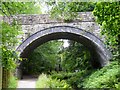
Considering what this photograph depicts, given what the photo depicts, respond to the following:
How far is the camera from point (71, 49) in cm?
2028

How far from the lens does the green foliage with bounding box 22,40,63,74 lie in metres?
23.9

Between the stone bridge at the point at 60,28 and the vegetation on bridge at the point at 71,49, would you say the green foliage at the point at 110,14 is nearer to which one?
the vegetation on bridge at the point at 71,49

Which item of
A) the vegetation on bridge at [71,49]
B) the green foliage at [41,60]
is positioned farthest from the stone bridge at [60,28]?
the green foliage at [41,60]

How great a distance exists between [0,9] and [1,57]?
1.09 metres

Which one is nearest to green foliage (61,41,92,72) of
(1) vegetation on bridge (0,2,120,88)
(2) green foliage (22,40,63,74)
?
(1) vegetation on bridge (0,2,120,88)

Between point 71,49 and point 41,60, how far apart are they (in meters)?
5.05

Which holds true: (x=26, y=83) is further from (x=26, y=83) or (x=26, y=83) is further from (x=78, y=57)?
(x=78, y=57)

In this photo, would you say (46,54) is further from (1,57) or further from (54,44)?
(1,57)

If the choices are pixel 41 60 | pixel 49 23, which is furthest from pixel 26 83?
pixel 41 60

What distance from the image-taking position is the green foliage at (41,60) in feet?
78.4

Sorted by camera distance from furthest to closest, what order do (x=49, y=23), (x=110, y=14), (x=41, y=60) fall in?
(x=41, y=60), (x=49, y=23), (x=110, y=14)

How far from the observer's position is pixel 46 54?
25203mm

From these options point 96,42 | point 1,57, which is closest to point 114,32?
point 1,57

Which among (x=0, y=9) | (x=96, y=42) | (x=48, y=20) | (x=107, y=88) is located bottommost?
(x=107, y=88)
